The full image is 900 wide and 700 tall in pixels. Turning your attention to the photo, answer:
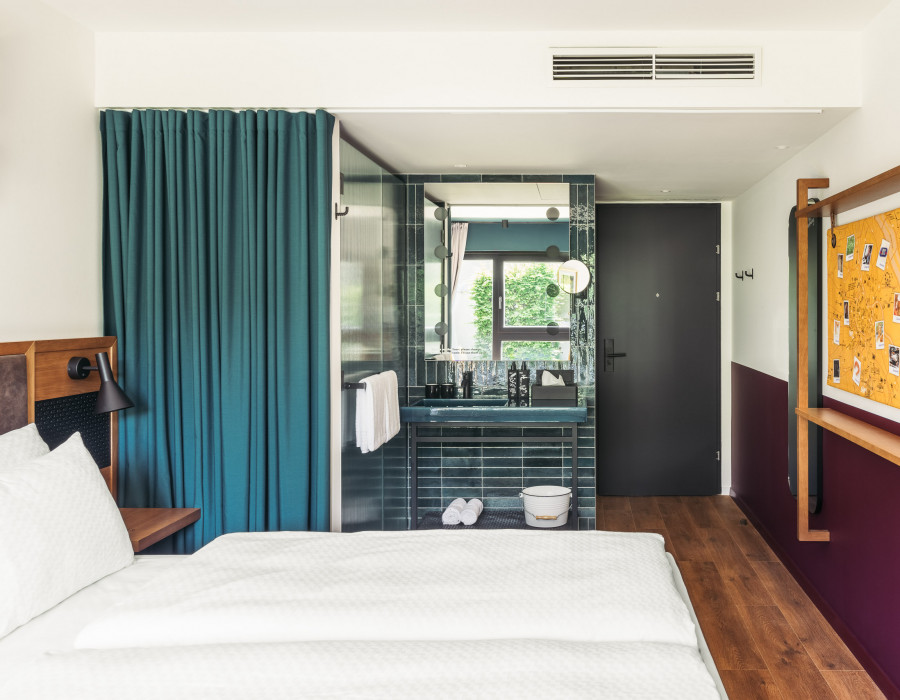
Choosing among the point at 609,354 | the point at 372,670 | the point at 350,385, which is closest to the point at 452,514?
the point at 350,385

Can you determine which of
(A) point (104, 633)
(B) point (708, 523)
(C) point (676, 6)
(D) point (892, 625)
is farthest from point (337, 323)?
(B) point (708, 523)

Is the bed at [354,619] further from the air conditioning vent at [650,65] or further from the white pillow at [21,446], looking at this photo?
the air conditioning vent at [650,65]

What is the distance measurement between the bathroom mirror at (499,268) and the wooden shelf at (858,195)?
1.50 metres

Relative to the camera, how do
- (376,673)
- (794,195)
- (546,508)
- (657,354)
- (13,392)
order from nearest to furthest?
1. (376,673)
2. (13,392)
3. (794,195)
4. (546,508)
5. (657,354)

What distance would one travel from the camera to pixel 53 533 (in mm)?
1826

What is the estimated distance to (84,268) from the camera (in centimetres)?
275

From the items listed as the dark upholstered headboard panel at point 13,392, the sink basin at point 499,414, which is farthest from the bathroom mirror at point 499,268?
the dark upholstered headboard panel at point 13,392

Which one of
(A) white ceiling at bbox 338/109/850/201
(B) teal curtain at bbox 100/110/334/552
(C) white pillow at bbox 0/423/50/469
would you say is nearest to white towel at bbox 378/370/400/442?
(B) teal curtain at bbox 100/110/334/552

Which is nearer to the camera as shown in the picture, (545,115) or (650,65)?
(650,65)

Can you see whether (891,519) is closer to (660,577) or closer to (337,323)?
(660,577)

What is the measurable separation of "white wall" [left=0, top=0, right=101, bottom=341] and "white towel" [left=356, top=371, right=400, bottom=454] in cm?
117

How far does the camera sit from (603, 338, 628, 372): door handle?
514 centimetres

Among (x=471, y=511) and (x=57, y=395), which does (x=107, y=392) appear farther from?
(x=471, y=511)

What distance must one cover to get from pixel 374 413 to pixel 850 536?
2.11m
